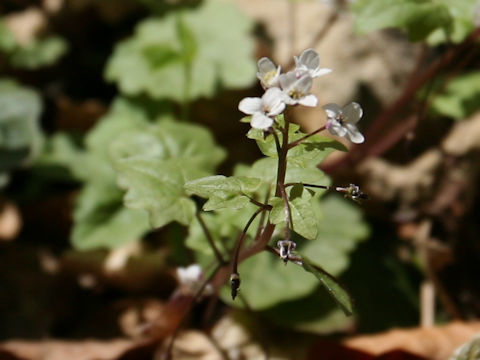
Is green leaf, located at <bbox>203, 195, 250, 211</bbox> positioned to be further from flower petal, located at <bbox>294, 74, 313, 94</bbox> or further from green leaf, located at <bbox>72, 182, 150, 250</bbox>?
green leaf, located at <bbox>72, 182, 150, 250</bbox>

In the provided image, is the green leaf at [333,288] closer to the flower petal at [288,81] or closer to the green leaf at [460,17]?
the flower petal at [288,81]

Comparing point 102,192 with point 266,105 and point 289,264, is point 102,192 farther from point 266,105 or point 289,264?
point 266,105

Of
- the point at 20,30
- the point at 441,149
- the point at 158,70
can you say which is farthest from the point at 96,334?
the point at 20,30

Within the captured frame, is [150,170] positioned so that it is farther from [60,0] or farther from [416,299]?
[60,0]

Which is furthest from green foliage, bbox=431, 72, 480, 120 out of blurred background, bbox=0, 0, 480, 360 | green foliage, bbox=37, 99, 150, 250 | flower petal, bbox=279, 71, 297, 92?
flower petal, bbox=279, 71, 297, 92

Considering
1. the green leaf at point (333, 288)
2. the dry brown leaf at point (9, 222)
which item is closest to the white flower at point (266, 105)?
the green leaf at point (333, 288)

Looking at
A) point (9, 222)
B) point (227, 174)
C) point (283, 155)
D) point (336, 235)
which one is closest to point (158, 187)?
point (283, 155)
